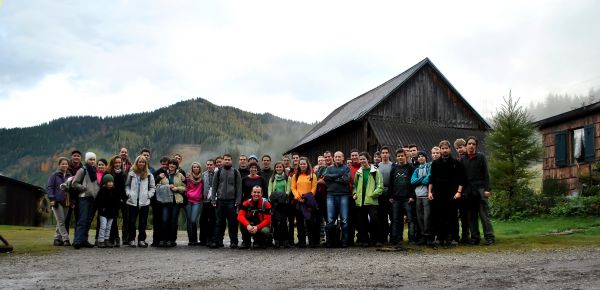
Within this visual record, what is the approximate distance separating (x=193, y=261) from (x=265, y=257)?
1.23 meters

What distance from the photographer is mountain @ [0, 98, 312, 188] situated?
120 metres

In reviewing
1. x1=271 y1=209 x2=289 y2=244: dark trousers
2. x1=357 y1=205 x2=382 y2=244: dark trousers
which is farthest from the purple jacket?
x1=357 y1=205 x2=382 y2=244: dark trousers

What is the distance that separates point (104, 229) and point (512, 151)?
12161 mm

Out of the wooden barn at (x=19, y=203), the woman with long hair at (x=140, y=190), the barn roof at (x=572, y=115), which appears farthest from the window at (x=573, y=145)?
the wooden barn at (x=19, y=203)

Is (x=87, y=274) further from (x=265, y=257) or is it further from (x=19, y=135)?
(x=19, y=135)

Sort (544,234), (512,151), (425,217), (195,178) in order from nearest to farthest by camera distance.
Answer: (425,217), (195,178), (544,234), (512,151)

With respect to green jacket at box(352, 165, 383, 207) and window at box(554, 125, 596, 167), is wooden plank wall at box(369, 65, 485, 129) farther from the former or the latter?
green jacket at box(352, 165, 383, 207)

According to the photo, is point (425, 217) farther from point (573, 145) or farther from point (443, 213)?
point (573, 145)

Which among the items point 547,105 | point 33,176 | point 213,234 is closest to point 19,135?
point 33,176

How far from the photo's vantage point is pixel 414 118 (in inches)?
1021

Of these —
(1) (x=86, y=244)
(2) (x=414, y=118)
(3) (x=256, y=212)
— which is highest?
(2) (x=414, y=118)

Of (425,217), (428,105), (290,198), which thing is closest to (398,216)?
(425,217)

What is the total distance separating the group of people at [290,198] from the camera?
10.6 metres

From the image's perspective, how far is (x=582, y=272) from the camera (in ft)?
21.3
